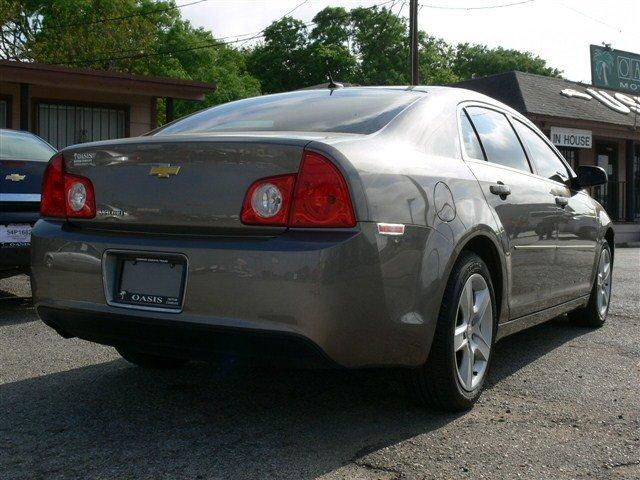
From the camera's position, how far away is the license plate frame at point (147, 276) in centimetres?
299

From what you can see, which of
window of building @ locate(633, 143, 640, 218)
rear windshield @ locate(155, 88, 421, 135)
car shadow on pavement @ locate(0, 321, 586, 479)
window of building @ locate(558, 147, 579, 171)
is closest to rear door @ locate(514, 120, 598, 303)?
car shadow on pavement @ locate(0, 321, 586, 479)

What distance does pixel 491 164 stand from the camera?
4.03 metres

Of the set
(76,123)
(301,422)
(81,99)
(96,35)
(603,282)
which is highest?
(96,35)

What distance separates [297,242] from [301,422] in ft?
3.13

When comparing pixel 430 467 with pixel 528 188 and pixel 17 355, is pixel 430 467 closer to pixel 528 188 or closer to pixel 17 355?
pixel 528 188

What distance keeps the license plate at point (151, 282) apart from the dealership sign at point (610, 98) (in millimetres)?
20342

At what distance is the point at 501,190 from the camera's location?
3.92 m

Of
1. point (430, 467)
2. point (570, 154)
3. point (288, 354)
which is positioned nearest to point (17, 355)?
point (288, 354)

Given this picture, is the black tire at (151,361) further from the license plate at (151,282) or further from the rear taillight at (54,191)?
the license plate at (151,282)

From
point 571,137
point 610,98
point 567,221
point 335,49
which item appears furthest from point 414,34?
point 335,49

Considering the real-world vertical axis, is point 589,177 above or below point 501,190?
above

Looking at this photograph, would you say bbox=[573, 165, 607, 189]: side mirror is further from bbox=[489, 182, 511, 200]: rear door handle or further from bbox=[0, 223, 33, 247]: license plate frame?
bbox=[0, 223, 33, 247]: license plate frame

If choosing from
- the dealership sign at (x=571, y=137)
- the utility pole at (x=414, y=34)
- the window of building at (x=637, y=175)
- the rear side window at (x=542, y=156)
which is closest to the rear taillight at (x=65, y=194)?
the rear side window at (x=542, y=156)

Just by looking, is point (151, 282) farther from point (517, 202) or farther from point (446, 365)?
point (517, 202)
